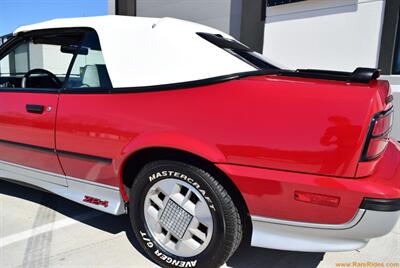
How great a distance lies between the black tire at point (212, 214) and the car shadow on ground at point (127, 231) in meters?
0.25

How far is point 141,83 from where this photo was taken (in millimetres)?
2291

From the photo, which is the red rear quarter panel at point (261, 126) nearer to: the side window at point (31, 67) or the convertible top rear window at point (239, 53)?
the convertible top rear window at point (239, 53)

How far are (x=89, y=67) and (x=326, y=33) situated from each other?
583cm

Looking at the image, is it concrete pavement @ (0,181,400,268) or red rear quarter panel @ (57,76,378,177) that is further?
concrete pavement @ (0,181,400,268)

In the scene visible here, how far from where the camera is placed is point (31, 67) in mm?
3404

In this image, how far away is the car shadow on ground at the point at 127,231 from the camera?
8.00ft

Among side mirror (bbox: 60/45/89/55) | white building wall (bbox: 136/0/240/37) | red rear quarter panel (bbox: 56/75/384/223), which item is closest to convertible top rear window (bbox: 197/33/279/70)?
red rear quarter panel (bbox: 56/75/384/223)

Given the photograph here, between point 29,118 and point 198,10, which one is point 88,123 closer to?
point 29,118

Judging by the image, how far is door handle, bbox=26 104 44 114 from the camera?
106 inches

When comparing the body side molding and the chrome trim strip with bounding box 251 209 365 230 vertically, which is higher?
the chrome trim strip with bounding box 251 209 365 230

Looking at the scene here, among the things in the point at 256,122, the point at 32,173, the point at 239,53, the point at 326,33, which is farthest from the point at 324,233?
the point at 326,33

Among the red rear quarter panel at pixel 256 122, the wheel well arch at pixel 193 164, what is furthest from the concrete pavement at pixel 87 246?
the red rear quarter panel at pixel 256 122

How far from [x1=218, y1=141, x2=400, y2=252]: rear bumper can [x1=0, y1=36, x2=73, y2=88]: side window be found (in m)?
1.90

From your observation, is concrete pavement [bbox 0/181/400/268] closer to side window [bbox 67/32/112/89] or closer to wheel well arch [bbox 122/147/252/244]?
wheel well arch [bbox 122/147/252/244]
